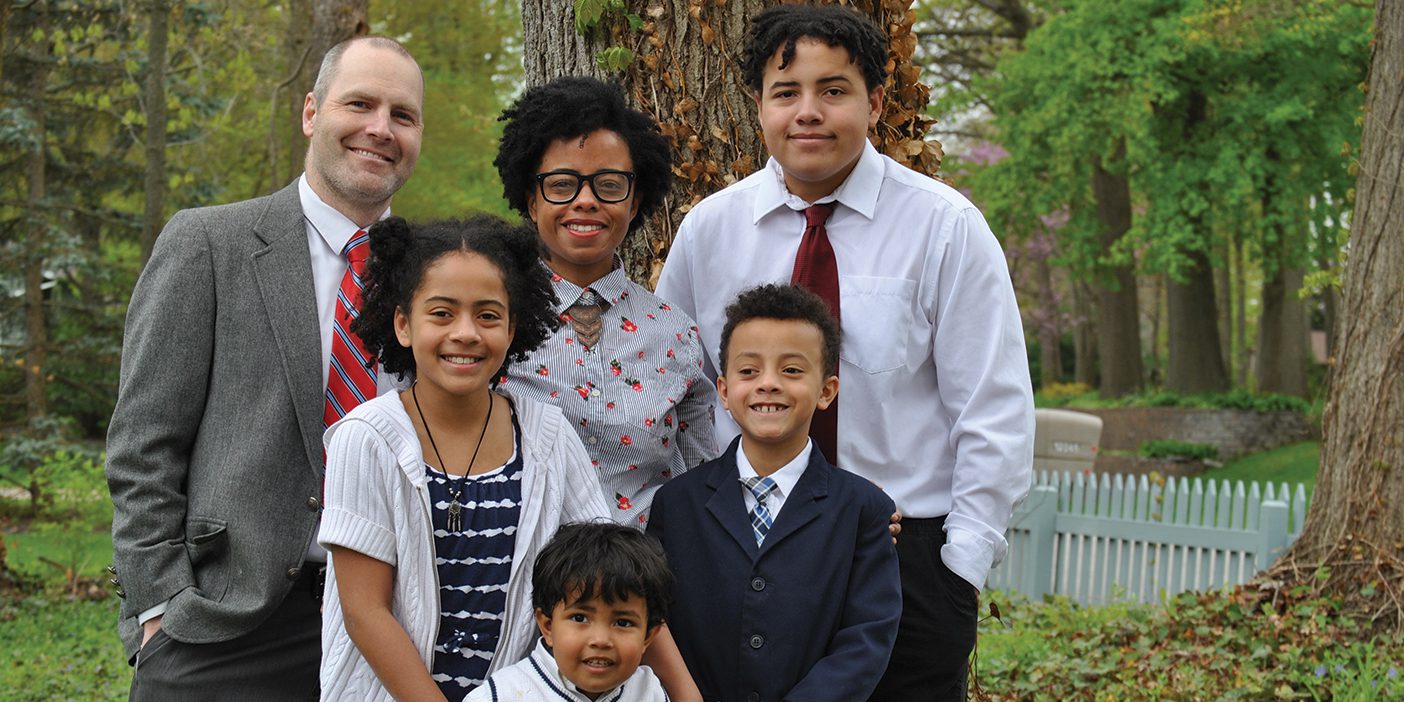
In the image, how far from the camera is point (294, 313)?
296 centimetres

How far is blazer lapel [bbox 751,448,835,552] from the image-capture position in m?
2.79

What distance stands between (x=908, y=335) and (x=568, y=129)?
984 mm

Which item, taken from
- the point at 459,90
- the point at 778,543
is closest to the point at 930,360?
the point at 778,543

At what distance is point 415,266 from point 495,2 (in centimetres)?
1739

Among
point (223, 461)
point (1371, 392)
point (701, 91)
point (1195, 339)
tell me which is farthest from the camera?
point (1195, 339)

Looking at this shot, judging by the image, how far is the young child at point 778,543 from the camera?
2.75 meters

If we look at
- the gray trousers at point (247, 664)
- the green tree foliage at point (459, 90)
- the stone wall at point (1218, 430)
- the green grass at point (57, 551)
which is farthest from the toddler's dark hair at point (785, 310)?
the stone wall at point (1218, 430)

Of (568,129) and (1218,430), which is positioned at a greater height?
(568,129)

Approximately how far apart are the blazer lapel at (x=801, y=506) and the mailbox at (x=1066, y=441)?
12796 millimetres

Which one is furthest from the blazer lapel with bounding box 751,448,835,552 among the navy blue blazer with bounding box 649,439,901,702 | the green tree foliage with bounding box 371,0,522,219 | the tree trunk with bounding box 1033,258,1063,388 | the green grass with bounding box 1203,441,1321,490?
the tree trunk with bounding box 1033,258,1063,388

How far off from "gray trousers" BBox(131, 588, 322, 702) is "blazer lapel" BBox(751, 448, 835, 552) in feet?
3.65

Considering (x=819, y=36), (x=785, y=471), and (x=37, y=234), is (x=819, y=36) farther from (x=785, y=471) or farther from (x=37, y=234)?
(x=37, y=234)

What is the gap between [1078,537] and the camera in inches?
413

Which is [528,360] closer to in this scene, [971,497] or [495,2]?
[971,497]
